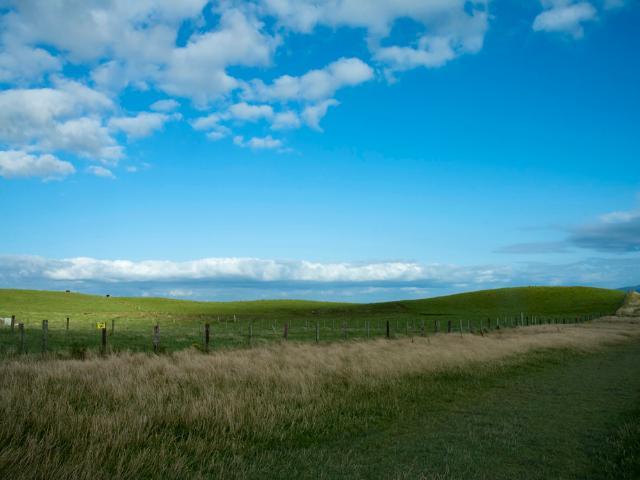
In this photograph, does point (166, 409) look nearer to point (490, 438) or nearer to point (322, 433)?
point (322, 433)

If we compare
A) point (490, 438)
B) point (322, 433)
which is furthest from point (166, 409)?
point (490, 438)

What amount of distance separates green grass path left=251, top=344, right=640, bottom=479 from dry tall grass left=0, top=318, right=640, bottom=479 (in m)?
1.01

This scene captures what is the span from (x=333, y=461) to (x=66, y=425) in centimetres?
429

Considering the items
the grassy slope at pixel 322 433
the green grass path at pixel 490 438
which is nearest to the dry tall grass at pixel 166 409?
the grassy slope at pixel 322 433

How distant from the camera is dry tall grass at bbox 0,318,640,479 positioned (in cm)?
674

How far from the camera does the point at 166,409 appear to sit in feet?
30.2

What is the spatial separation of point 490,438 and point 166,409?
6005 millimetres

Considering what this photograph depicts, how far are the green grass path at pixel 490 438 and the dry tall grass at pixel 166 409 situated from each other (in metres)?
1.01

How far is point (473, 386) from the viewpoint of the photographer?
1446cm

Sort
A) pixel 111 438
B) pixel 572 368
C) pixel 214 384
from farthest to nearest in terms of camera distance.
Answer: pixel 572 368
pixel 214 384
pixel 111 438

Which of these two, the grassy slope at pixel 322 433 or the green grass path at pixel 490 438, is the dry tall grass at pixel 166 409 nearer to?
the grassy slope at pixel 322 433

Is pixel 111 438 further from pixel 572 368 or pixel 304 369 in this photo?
pixel 572 368

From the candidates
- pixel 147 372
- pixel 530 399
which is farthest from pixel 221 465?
pixel 530 399

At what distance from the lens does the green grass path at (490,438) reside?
709 centimetres
